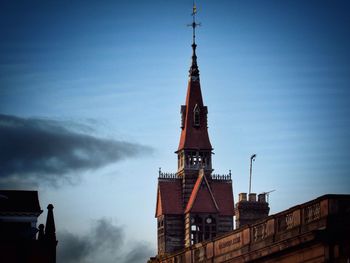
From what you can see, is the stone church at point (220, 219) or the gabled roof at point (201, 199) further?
the gabled roof at point (201, 199)

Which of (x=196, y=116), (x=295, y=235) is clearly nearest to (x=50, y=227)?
(x=295, y=235)

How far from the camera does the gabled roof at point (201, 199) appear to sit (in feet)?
619

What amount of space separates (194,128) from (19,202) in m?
104

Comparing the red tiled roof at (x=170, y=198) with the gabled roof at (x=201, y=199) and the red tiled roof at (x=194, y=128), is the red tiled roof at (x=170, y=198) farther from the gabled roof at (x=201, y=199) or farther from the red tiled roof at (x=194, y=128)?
the red tiled roof at (x=194, y=128)

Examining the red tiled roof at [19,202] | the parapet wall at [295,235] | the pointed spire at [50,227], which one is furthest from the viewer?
the red tiled roof at [19,202]

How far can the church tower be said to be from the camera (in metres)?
189

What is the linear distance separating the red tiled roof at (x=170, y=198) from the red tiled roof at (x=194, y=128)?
5626 mm

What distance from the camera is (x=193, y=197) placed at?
189625 mm

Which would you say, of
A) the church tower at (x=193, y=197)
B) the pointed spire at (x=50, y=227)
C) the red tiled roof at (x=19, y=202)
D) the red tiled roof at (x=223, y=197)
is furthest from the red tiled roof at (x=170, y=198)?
the pointed spire at (x=50, y=227)

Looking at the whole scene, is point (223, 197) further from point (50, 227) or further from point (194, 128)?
point (50, 227)

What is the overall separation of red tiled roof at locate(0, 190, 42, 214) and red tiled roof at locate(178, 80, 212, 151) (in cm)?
9890

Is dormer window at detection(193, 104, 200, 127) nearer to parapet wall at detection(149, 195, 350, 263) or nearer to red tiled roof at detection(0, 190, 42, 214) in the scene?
red tiled roof at detection(0, 190, 42, 214)

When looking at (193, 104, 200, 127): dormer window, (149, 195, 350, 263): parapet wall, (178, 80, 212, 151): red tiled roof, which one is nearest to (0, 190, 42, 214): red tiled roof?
(149, 195, 350, 263): parapet wall

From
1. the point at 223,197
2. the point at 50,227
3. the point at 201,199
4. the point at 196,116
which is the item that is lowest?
the point at 50,227
